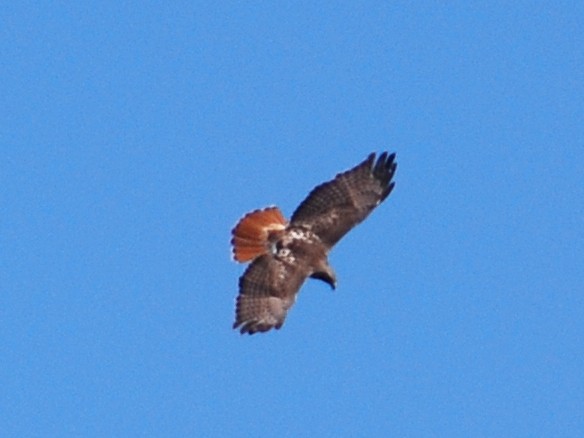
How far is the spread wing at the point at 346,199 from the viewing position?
21.9 metres

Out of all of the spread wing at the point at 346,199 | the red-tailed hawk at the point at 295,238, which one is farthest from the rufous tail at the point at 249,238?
the spread wing at the point at 346,199

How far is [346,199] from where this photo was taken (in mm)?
22047

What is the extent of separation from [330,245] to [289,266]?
685mm

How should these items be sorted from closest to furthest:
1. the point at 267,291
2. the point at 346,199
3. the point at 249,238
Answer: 1. the point at 267,291
2. the point at 249,238
3. the point at 346,199

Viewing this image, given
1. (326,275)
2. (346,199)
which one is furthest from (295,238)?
(346,199)

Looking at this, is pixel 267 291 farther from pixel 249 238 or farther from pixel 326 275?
pixel 326 275

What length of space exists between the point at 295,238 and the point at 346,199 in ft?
2.68

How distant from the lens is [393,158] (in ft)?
73.0

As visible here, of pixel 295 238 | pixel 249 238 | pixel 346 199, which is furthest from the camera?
pixel 346 199

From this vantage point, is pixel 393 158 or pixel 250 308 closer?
pixel 250 308

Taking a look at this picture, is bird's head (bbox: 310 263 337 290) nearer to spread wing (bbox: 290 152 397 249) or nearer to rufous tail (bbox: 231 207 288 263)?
spread wing (bbox: 290 152 397 249)

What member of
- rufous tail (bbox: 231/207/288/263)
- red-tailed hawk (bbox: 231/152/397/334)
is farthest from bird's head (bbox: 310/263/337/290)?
rufous tail (bbox: 231/207/288/263)

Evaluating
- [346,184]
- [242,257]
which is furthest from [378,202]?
[242,257]

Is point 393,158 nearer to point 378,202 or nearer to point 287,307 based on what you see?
point 378,202
